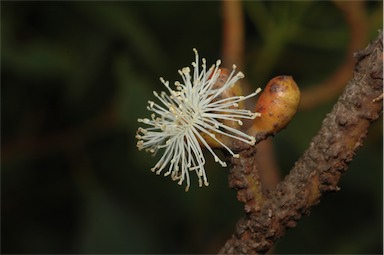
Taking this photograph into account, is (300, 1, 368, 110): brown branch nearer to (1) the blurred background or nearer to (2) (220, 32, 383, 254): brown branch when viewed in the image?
(1) the blurred background

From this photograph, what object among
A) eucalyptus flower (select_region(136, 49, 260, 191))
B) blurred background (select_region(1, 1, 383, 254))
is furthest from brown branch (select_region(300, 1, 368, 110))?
eucalyptus flower (select_region(136, 49, 260, 191))

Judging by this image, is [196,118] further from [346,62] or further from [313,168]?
[346,62]

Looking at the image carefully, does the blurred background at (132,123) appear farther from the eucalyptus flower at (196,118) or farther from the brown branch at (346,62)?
the eucalyptus flower at (196,118)

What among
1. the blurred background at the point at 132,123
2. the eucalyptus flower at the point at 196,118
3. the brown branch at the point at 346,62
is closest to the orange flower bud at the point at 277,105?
the eucalyptus flower at the point at 196,118

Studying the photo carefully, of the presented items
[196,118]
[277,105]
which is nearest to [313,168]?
[277,105]

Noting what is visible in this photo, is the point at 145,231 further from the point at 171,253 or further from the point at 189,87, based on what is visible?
the point at 189,87

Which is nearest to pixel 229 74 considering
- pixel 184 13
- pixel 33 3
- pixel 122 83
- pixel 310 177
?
pixel 310 177

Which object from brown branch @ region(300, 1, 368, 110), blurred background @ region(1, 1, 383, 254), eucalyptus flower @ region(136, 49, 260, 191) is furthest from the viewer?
blurred background @ region(1, 1, 383, 254)
